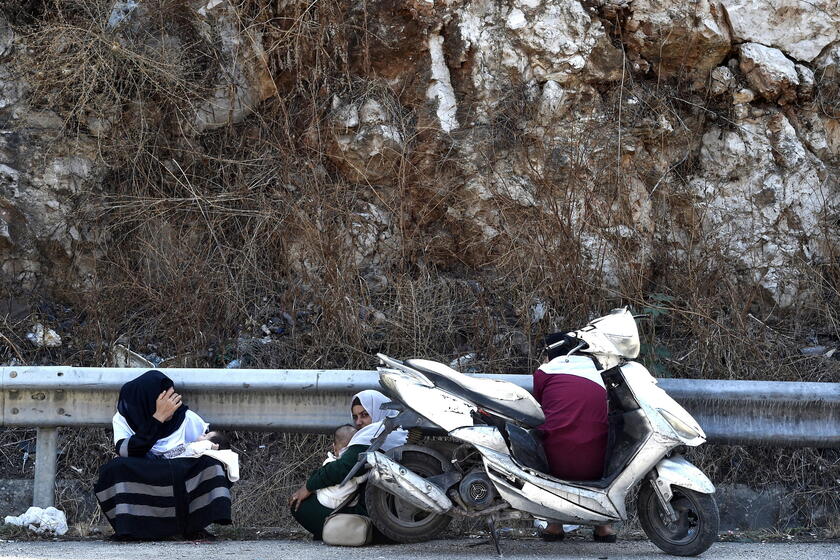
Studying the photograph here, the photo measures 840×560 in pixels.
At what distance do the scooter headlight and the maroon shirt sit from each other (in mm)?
360

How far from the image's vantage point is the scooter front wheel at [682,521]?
486 cm

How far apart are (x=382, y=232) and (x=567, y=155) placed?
173cm

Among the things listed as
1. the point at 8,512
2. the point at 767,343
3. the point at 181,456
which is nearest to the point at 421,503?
the point at 181,456

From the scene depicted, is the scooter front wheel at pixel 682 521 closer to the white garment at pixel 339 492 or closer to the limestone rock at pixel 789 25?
the white garment at pixel 339 492

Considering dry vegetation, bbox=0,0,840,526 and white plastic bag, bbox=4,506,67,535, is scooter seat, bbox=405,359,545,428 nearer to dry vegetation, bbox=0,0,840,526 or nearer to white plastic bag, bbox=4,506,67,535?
dry vegetation, bbox=0,0,840,526

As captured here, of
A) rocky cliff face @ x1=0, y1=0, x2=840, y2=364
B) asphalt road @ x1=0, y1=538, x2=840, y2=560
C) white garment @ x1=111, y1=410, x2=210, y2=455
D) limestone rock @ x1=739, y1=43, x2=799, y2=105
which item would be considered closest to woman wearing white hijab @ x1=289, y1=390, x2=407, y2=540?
asphalt road @ x1=0, y1=538, x2=840, y2=560

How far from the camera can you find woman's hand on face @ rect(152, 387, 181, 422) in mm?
5531

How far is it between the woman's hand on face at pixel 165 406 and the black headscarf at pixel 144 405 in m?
0.02

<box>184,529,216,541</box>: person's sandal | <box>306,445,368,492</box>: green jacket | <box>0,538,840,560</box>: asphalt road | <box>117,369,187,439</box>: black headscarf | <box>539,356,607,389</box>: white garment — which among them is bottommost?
<box>184,529,216,541</box>: person's sandal

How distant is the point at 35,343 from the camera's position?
307 inches

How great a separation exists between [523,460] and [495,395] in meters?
0.35

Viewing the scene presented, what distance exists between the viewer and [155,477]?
540 centimetres

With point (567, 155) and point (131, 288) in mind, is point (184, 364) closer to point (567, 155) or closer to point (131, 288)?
point (131, 288)

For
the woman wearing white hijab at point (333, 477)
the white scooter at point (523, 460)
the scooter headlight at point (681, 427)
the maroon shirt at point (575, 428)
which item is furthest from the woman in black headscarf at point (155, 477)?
the scooter headlight at point (681, 427)
